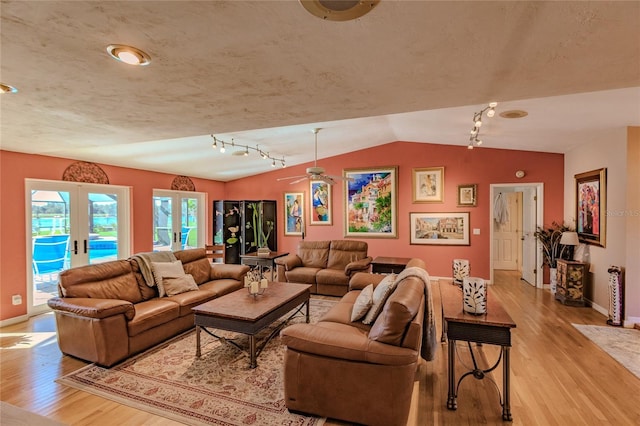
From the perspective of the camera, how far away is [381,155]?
22.6 ft

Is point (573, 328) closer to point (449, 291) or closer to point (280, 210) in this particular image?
point (449, 291)

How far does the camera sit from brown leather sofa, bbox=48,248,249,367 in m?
2.86

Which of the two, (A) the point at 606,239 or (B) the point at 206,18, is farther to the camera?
(A) the point at 606,239

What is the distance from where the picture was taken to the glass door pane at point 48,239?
4.39 m

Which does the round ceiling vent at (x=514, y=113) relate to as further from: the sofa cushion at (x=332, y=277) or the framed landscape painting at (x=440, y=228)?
the sofa cushion at (x=332, y=277)

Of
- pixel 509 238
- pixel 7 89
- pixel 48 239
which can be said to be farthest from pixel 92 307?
pixel 509 238

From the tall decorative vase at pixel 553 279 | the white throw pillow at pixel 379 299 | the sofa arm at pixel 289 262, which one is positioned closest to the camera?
the white throw pillow at pixel 379 299

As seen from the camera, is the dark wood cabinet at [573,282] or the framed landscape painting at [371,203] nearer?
the dark wood cabinet at [573,282]

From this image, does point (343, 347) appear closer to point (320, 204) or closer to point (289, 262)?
point (289, 262)

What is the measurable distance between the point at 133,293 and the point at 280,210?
15.0ft

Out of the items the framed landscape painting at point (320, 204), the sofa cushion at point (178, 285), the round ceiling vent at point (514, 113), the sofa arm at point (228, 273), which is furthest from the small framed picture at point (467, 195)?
the sofa cushion at point (178, 285)

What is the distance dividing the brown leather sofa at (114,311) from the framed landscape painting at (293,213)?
12.1 ft

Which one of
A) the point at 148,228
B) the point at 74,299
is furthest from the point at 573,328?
the point at 148,228

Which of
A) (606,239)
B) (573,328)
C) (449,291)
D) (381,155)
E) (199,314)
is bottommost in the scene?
(573,328)
